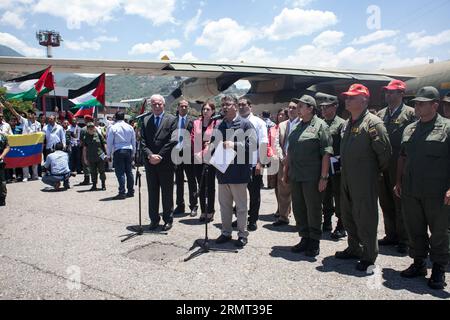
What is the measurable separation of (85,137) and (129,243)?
568 centimetres

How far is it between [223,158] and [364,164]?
188cm

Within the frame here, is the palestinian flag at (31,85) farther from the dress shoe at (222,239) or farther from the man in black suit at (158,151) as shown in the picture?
the dress shoe at (222,239)

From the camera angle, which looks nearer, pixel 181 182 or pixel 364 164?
pixel 364 164

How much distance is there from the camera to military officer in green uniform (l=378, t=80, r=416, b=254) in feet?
15.3

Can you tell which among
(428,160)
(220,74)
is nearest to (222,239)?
(428,160)

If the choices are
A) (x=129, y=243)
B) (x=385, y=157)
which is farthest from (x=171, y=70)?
(x=385, y=157)

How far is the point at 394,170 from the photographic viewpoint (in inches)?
186

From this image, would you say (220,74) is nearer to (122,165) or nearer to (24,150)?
(122,165)

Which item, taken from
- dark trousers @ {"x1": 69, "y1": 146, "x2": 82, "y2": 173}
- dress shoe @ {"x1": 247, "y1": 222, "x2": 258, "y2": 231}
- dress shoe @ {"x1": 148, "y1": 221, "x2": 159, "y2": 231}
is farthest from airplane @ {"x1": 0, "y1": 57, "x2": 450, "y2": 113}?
dress shoe @ {"x1": 247, "y1": 222, "x2": 258, "y2": 231}

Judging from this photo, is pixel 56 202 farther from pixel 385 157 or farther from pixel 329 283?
pixel 385 157

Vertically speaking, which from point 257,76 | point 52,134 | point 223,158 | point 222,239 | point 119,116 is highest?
point 257,76

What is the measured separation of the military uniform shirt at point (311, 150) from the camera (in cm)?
438

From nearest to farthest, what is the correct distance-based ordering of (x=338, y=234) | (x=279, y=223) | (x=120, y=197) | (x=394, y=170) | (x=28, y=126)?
(x=394, y=170), (x=338, y=234), (x=279, y=223), (x=120, y=197), (x=28, y=126)

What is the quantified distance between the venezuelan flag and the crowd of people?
3.92m
